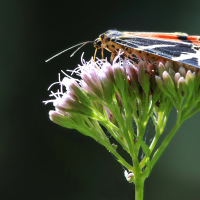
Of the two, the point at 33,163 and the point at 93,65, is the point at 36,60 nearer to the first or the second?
the point at 33,163

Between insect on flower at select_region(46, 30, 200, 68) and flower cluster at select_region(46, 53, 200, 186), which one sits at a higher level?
insect on flower at select_region(46, 30, 200, 68)

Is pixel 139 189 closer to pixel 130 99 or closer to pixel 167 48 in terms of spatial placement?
pixel 130 99

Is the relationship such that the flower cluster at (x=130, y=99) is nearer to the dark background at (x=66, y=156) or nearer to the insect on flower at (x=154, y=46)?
the insect on flower at (x=154, y=46)

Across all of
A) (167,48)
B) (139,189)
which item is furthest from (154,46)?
(139,189)

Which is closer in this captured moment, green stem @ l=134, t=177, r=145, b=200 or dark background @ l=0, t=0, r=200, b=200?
green stem @ l=134, t=177, r=145, b=200

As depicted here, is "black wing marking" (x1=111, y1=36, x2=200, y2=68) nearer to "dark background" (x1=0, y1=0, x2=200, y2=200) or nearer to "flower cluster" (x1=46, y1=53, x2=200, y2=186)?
"flower cluster" (x1=46, y1=53, x2=200, y2=186)

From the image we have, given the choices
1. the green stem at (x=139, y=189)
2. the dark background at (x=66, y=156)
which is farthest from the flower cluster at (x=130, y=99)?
the dark background at (x=66, y=156)

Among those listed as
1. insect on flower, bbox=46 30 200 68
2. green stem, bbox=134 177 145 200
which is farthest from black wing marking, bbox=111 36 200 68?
green stem, bbox=134 177 145 200
